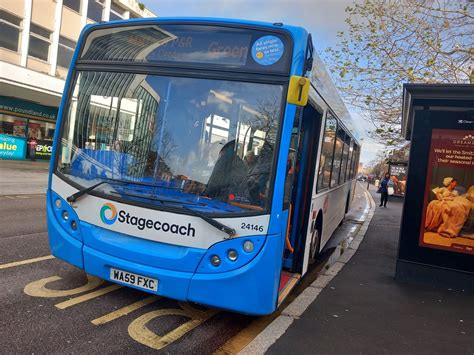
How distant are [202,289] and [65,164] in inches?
79.4

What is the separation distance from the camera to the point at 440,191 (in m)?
6.15

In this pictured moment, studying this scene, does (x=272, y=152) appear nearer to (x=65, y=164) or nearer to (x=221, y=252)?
(x=221, y=252)

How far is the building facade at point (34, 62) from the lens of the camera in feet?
67.4

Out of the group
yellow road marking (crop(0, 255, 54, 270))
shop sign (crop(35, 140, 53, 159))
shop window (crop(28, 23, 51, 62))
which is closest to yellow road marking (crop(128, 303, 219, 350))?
yellow road marking (crop(0, 255, 54, 270))

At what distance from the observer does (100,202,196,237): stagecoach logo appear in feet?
12.4

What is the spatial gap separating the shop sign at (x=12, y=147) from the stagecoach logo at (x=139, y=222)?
21833mm

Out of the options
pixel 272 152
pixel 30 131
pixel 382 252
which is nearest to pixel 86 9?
pixel 30 131

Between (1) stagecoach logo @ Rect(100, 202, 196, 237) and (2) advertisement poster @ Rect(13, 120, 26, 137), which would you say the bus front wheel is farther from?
(2) advertisement poster @ Rect(13, 120, 26, 137)

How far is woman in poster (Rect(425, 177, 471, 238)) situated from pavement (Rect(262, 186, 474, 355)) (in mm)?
906

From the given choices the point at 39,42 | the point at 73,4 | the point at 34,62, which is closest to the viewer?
the point at 34,62

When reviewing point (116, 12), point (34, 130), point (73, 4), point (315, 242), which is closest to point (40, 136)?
point (34, 130)

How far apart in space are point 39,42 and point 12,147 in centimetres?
598

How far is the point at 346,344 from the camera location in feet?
13.0

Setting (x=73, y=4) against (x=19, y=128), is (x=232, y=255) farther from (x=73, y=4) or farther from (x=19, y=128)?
(x=73, y=4)
